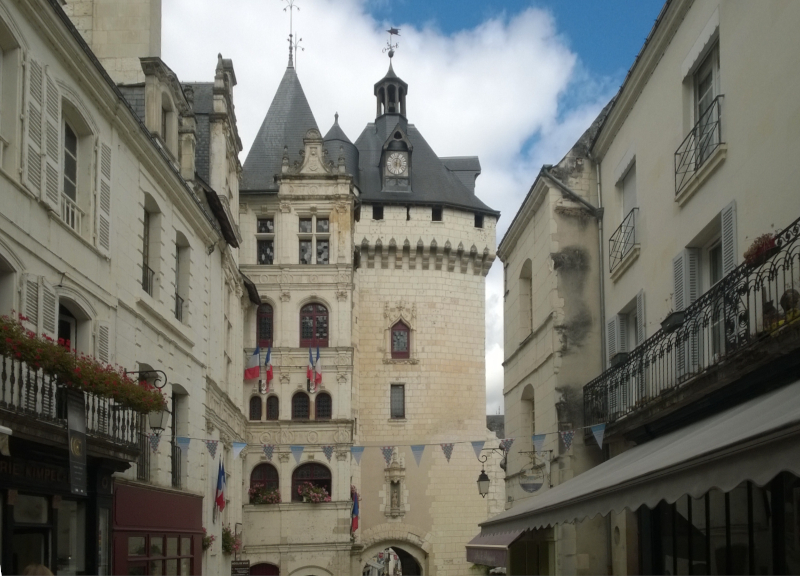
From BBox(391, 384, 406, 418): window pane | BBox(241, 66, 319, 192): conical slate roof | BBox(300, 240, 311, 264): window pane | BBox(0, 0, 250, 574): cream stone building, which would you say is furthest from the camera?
BBox(391, 384, 406, 418): window pane

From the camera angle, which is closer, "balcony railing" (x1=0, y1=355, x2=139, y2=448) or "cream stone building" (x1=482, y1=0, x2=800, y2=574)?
"cream stone building" (x1=482, y1=0, x2=800, y2=574)

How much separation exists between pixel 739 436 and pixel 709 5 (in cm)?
702

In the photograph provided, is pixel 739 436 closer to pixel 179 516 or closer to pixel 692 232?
pixel 692 232

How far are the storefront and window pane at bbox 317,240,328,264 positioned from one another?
22777 millimetres

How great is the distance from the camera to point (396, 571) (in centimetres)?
8256

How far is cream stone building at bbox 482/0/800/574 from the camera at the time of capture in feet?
29.5

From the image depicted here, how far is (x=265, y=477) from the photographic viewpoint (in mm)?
35344

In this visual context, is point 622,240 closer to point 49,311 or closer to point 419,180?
point 49,311

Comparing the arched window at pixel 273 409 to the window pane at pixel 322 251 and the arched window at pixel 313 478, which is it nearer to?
the arched window at pixel 313 478

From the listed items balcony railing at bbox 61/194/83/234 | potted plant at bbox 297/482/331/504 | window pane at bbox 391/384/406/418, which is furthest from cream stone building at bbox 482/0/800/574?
window pane at bbox 391/384/406/418

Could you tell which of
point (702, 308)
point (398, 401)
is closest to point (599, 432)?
point (702, 308)

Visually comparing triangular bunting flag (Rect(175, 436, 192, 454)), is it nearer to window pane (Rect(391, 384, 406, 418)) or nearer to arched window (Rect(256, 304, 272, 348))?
arched window (Rect(256, 304, 272, 348))

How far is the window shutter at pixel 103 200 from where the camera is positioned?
48.6 feet

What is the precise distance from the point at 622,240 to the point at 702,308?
5.52 metres
